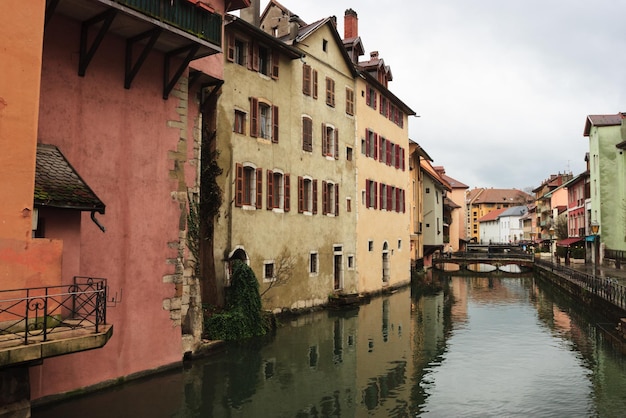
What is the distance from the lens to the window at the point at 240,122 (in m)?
19.9

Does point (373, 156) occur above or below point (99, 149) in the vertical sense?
A: above

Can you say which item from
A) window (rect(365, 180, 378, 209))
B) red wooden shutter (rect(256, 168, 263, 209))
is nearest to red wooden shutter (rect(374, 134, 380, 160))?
window (rect(365, 180, 378, 209))

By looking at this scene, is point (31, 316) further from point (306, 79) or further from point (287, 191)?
point (306, 79)

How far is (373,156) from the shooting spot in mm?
32062

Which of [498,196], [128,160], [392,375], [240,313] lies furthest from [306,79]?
[498,196]

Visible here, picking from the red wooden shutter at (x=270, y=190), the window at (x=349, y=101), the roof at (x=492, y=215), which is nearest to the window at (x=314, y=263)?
the red wooden shutter at (x=270, y=190)

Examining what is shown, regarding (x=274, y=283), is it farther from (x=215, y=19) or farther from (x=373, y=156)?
(x=373, y=156)

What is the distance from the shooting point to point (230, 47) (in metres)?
19.5

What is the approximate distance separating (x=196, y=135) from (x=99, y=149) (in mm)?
3286

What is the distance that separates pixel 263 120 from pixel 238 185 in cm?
367

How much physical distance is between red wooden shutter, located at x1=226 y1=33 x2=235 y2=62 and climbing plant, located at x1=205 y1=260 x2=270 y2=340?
7.68 metres

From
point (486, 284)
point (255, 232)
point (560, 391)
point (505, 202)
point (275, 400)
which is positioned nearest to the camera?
point (275, 400)

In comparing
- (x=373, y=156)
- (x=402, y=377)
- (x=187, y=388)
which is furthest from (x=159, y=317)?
(x=373, y=156)

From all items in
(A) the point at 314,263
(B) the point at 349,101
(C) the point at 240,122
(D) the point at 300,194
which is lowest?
(A) the point at 314,263
